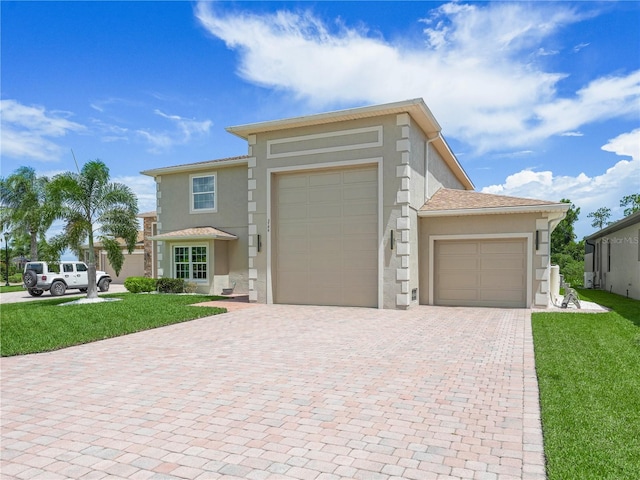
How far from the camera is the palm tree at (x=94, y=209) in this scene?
15.6 meters

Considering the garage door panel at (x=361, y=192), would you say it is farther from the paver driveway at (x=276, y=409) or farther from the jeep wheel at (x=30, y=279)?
the jeep wheel at (x=30, y=279)

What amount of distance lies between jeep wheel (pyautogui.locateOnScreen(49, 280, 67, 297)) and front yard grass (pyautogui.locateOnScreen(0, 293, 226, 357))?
938cm

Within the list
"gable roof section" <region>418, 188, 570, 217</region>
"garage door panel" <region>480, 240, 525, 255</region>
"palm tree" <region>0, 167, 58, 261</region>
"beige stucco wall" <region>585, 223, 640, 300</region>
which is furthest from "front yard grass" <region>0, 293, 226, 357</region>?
"palm tree" <region>0, 167, 58, 261</region>

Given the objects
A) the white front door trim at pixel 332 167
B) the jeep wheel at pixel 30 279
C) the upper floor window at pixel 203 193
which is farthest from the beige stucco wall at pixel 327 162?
the jeep wheel at pixel 30 279

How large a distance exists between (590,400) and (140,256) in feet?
93.3

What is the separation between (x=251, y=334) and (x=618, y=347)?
7178 millimetres

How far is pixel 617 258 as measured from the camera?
19.8 m

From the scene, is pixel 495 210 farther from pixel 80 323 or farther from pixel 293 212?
pixel 80 323

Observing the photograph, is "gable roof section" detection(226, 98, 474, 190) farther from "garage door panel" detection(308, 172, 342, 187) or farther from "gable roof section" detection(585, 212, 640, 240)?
"gable roof section" detection(585, 212, 640, 240)

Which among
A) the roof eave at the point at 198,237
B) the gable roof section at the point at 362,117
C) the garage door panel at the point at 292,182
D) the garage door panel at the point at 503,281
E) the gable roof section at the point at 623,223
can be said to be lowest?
the garage door panel at the point at 503,281

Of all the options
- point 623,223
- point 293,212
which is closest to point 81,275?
point 293,212

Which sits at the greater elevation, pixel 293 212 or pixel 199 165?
pixel 199 165

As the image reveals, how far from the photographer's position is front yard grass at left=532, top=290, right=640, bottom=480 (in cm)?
332

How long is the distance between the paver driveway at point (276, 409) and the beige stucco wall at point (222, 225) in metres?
10.7
